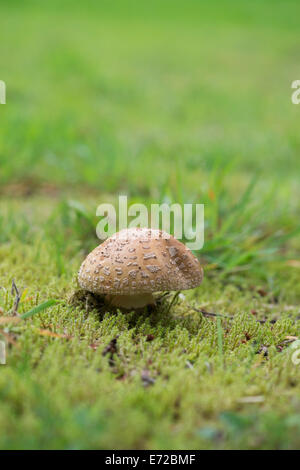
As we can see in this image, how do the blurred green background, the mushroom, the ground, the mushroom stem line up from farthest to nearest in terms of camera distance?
the blurred green background
the mushroom stem
the mushroom
the ground

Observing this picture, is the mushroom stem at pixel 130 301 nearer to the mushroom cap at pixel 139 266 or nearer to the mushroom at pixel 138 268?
the mushroom at pixel 138 268

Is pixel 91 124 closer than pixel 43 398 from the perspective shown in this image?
No

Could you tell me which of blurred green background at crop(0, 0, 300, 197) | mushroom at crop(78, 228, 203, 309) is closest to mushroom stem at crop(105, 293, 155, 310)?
mushroom at crop(78, 228, 203, 309)

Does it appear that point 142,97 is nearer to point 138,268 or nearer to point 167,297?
point 167,297

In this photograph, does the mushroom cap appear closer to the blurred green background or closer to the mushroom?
the mushroom

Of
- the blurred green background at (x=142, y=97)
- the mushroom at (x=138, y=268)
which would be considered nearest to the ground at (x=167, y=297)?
the blurred green background at (x=142, y=97)

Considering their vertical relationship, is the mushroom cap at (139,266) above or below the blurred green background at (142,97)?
below
